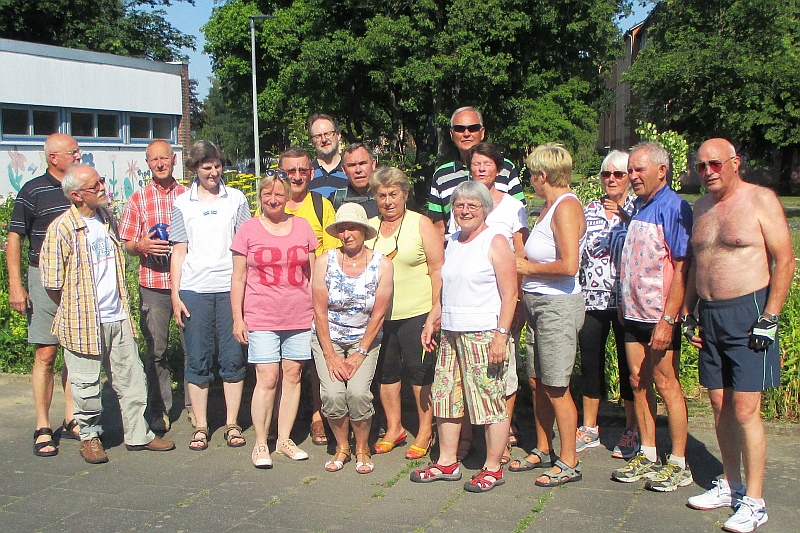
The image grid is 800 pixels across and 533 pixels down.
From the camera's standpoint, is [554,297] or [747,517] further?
[554,297]

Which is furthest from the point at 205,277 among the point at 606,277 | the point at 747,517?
the point at 747,517

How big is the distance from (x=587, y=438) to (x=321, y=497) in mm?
1813

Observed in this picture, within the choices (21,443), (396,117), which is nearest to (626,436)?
(21,443)

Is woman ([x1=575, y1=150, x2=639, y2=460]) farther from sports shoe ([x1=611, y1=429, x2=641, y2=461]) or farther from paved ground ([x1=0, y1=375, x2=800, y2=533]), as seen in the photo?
paved ground ([x1=0, y1=375, x2=800, y2=533])

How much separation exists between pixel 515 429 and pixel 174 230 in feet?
8.71

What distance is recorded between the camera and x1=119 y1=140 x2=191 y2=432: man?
5727mm

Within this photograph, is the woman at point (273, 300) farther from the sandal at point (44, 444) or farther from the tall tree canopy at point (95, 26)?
the tall tree canopy at point (95, 26)

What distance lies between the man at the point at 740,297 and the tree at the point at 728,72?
3355 cm

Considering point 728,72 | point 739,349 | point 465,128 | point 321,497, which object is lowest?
point 321,497

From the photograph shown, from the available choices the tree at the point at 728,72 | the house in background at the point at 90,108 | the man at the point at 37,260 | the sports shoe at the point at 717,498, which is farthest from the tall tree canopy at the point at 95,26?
the sports shoe at the point at 717,498

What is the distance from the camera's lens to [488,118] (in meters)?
29.9

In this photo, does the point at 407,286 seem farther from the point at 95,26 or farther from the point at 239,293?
the point at 95,26

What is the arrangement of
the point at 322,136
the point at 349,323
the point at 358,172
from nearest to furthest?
the point at 349,323 → the point at 358,172 → the point at 322,136

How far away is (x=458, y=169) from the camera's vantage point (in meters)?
5.64
